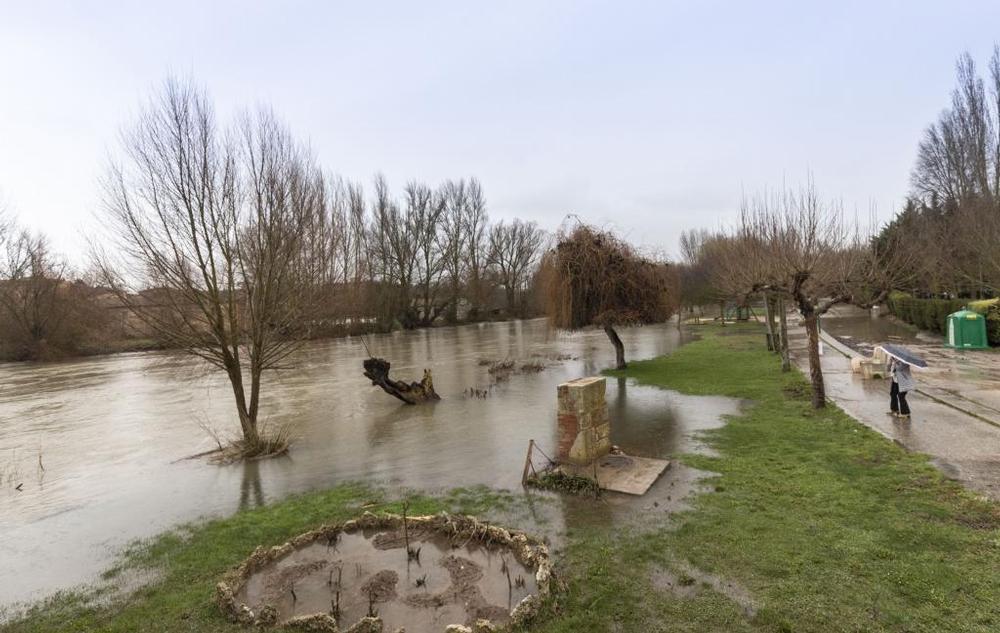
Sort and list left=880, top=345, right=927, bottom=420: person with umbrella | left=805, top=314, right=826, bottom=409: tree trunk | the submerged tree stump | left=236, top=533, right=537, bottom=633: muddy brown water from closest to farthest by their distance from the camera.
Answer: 1. left=236, top=533, right=537, bottom=633: muddy brown water
2. left=880, top=345, right=927, bottom=420: person with umbrella
3. left=805, top=314, right=826, bottom=409: tree trunk
4. the submerged tree stump

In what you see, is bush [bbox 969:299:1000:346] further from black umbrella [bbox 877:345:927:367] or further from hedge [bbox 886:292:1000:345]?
black umbrella [bbox 877:345:927:367]

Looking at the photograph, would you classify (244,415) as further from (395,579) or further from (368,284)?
(368,284)

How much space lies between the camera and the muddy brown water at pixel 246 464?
6590 mm

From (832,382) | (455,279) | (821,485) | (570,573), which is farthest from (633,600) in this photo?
(455,279)

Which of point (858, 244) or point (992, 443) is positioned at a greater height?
point (858, 244)

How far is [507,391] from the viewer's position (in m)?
15.6

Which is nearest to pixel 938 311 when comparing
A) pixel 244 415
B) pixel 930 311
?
pixel 930 311

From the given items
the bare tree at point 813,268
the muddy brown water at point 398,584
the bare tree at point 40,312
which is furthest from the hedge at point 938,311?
the bare tree at point 40,312

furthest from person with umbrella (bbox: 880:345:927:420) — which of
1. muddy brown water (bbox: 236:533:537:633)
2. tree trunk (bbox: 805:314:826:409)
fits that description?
muddy brown water (bbox: 236:533:537:633)

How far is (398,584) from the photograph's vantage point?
4727 mm

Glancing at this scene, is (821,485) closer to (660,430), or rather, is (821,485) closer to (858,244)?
(660,430)

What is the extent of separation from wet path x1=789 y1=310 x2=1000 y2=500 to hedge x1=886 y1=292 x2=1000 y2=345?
1.66m

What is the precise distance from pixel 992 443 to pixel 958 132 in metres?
34.5

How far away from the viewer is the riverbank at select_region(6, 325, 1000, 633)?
3.76 meters
